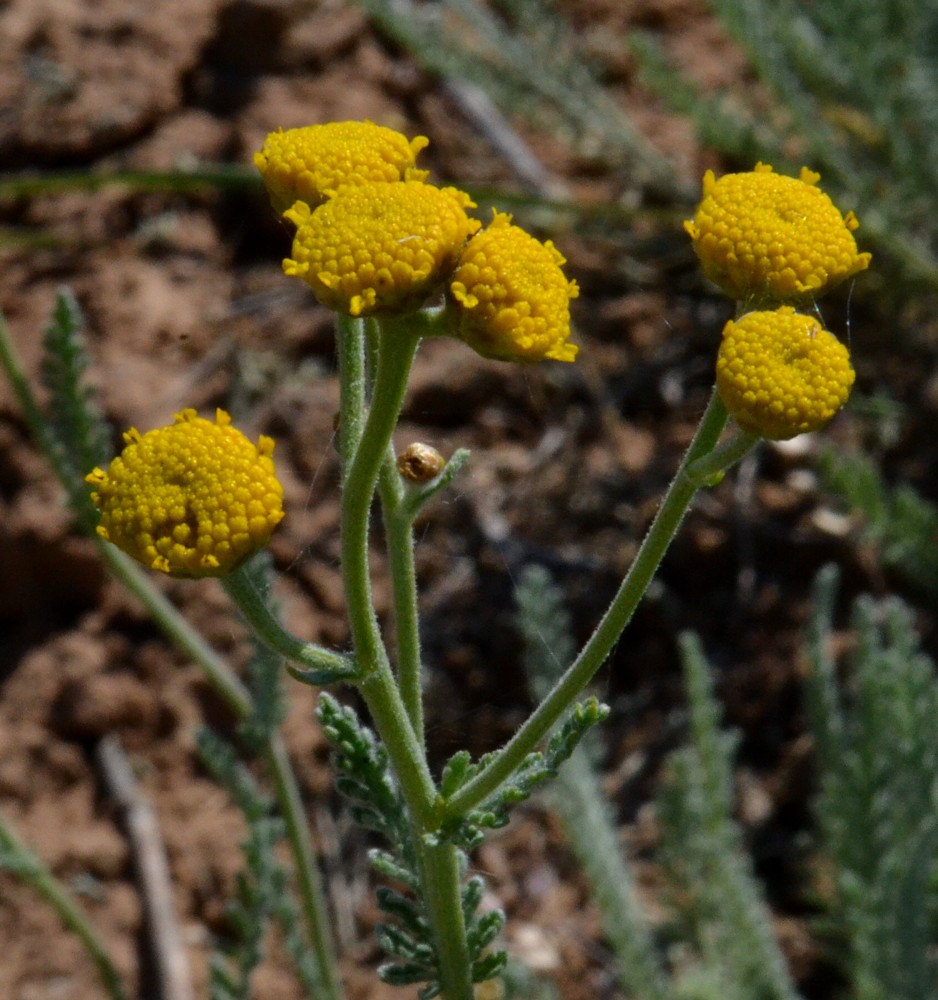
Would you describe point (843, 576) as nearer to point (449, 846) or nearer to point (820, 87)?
point (820, 87)

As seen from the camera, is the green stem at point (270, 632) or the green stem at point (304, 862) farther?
the green stem at point (304, 862)

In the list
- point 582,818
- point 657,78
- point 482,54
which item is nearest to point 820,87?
point 657,78

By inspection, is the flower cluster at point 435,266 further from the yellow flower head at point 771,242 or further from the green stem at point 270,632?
the green stem at point 270,632

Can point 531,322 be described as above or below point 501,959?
above

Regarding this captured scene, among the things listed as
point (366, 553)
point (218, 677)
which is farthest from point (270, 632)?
point (218, 677)

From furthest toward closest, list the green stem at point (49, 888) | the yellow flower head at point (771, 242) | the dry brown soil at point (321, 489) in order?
1. the dry brown soil at point (321, 489)
2. the green stem at point (49, 888)
3. the yellow flower head at point (771, 242)

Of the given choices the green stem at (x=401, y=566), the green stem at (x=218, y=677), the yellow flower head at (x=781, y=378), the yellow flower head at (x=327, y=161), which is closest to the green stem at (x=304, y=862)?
the green stem at (x=218, y=677)
